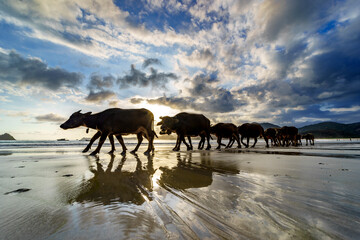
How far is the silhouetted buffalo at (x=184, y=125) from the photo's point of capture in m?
10.2

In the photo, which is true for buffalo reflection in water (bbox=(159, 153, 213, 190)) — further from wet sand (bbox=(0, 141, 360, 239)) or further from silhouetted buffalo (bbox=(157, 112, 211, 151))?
silhouetted buffalo (bbox=(157, 112, 211, 151))

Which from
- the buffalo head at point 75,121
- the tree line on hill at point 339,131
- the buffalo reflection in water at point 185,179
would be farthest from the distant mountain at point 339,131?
the buffalo reflection in water at point 185,179

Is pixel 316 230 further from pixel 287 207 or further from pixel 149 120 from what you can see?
pixel 149 120

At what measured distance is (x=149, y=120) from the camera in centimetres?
798

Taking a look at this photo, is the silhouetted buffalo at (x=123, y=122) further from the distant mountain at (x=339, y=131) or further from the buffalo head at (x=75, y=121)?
the distant mountain at (x=339, y=131)

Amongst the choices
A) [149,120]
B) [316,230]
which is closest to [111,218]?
[316,230]

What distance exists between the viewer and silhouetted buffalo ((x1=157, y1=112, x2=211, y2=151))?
33.4 ft

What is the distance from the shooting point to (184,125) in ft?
35.0

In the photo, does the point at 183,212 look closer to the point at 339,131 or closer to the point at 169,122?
the point at 169,122

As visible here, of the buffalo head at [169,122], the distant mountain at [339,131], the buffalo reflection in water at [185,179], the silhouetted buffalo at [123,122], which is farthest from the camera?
the distant mountain at [339,131]

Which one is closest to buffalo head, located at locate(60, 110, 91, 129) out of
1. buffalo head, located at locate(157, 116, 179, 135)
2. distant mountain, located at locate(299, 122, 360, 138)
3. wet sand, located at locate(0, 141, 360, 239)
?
buffalo head, located at locate(157, 116, 179, 135)

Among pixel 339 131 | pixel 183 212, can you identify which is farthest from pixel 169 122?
pixel 339 131

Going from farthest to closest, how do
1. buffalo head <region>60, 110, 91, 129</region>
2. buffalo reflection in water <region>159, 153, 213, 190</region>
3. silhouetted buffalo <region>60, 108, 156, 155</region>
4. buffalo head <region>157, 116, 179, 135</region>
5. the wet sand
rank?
buffalo head <region>157, 116, 179, 135</region>, buffalo head <region>60, 110, 91, 129</region>, silhouetted buffalo <region>60, 108, 156, 155</region>, buffalo reflection in water <region>159, 153, 213, 190</region>, the wet sand

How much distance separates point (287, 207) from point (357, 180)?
71.1 inches
